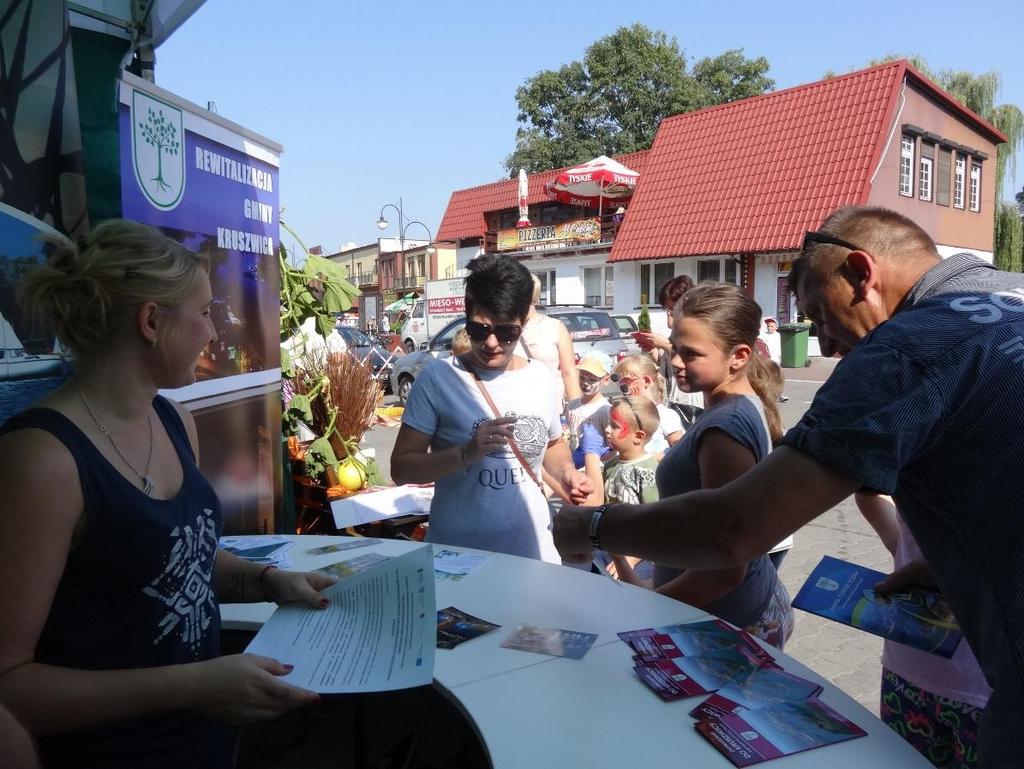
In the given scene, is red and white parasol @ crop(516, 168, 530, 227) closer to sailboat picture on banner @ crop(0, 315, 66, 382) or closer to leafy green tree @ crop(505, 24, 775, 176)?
leafy green tree @ crop(505, 24, 775, 176)

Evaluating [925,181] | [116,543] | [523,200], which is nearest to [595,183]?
[523,200]

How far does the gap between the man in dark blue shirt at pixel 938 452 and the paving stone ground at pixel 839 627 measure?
1.74 metres

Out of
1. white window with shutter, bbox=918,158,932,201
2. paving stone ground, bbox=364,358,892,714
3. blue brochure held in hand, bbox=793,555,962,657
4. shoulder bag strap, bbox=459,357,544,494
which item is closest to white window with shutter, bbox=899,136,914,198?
white window with shutter, bbox=918,158,932,201

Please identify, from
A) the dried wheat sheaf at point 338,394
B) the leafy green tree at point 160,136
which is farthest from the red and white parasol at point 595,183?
the leafy green tree at point 160,136

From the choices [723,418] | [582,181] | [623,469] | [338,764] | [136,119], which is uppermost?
[582,181]

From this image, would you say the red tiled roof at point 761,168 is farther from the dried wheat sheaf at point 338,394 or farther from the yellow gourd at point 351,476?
the yellow gourd at point 351,476

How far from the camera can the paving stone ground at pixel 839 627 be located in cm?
365

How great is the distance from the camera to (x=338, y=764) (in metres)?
3.32

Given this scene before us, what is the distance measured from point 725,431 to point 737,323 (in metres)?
0.43

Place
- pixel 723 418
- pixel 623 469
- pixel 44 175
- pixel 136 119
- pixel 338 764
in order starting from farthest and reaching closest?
pixel 623 469
pixel 338 764
pixel 136 119
pixel 44 175
pixel 723 418

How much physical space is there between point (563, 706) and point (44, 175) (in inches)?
88.4

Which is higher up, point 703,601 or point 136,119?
point 136,119

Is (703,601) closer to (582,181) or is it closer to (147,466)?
(147,466)

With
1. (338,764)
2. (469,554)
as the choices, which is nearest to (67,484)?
(469,554)
